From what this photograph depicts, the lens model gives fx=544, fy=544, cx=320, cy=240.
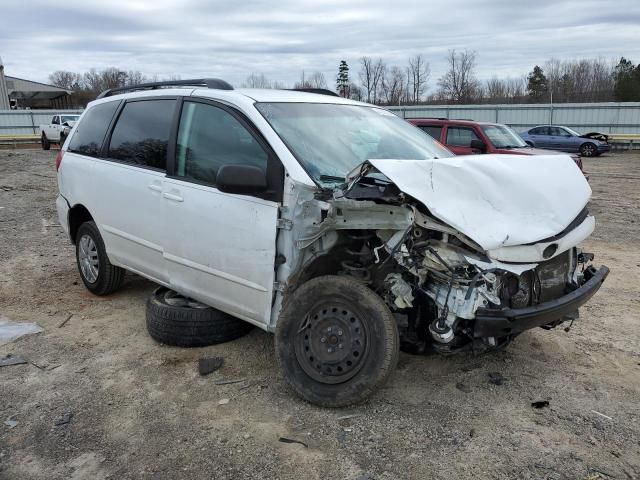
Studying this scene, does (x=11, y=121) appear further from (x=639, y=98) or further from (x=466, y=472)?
(x=639, y=98)

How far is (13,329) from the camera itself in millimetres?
4586

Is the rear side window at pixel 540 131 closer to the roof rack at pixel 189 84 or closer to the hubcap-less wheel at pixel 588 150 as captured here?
the hubcap-less wheel at pixel 588 150

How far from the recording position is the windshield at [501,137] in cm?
1164

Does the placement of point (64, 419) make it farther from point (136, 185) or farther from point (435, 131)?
point (435, 131)

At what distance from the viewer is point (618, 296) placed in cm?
516

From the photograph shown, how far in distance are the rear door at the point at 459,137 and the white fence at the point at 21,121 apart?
89.9ft

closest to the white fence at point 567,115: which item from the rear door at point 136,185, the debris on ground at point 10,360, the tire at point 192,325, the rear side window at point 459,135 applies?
the rear side window at point 459,135

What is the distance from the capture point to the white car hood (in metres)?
2.79

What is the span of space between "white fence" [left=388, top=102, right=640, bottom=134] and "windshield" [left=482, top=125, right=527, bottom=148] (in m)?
16.5

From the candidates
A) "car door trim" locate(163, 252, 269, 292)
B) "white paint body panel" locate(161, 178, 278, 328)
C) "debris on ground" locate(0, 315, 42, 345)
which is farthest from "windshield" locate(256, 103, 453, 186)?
"debris on ground" locate(0, 315, 42, 345)

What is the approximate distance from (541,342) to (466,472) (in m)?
1.79

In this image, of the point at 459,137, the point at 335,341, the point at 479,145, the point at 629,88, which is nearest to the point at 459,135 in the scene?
the point at 459,137

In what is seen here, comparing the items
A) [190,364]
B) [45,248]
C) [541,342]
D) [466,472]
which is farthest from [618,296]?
[45,248]

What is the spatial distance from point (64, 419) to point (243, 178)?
69.3 inches
